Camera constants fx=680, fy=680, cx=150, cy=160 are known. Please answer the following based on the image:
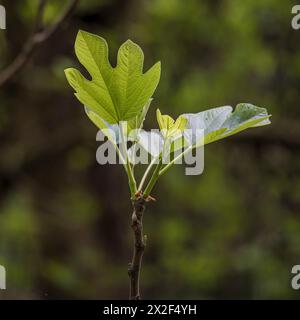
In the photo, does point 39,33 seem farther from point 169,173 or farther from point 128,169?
point 169,173

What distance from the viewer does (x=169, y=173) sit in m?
4.25

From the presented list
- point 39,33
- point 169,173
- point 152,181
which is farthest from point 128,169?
point 169,173

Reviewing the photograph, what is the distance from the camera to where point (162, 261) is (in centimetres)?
475

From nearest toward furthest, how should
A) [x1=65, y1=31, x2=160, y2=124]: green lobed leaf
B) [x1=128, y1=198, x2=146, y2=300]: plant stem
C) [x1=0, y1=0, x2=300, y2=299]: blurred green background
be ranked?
[x1=128, y1=198, x2=146, y2=300]: plant stem → [x1=65, y1=31, x2=160, y2=124]: green lobed leaf → [x1=0, y1=0, x2=300, y2=299]: blurred green background

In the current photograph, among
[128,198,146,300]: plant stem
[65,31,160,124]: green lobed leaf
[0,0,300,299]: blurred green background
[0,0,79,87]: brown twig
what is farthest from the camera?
[0,0,300,299]: blurred green background

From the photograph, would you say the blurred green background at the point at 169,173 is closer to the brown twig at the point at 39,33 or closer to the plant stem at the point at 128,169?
the brown twig at the point at 39,33

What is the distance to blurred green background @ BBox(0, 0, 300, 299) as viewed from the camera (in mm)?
3615

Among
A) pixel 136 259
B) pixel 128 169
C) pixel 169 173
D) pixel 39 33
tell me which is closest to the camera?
pixel 136 259

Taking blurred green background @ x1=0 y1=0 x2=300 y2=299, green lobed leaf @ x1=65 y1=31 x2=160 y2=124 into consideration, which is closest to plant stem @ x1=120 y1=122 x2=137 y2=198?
green lobed leaf @ x1=65 y1=31 x2=160 y2=124

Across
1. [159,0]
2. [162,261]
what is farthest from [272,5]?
[162,261]

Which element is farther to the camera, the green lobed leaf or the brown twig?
the brown twig

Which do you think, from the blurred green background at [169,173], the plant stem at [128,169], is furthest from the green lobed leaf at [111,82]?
the blurred green background at [169,173]

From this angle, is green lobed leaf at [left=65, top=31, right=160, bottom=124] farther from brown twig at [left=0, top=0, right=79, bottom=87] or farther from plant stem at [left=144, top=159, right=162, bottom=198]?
brown twig at [left=0, top=0, right=79, bottom=87]

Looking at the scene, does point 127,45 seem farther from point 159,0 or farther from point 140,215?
point 159,0
